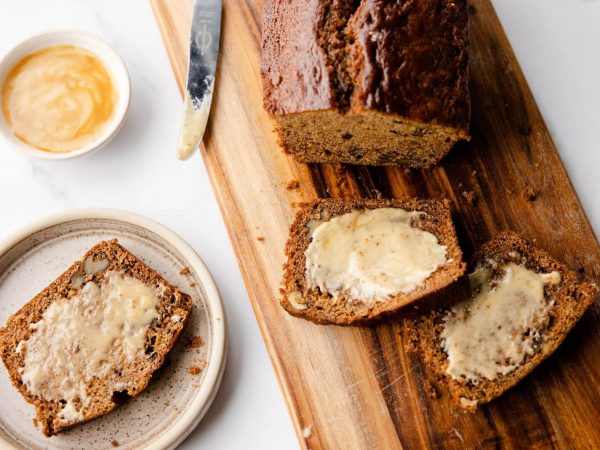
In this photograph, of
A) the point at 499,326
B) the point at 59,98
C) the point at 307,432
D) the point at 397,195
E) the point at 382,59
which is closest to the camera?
the point at 382,59

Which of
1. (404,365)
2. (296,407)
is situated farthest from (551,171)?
(296,407)

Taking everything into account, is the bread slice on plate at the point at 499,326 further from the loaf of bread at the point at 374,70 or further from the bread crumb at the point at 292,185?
the bread crumb at the point at 292,185

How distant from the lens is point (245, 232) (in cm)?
353

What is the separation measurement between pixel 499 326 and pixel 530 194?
30.2 inches

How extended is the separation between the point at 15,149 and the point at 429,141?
2.18m

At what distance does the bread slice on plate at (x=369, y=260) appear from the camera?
10.2 ft

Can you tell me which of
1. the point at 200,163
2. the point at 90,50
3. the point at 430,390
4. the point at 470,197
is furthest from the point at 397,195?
the point at 90,50

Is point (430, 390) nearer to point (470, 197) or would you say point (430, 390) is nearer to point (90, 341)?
point (470, 197)

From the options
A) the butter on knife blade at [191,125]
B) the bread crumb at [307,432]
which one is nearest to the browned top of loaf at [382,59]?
the butter on knife blade at [191,125]

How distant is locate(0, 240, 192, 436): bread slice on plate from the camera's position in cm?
332

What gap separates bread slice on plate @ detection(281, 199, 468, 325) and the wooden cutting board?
186 millimetres

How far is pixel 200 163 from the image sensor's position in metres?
3.86

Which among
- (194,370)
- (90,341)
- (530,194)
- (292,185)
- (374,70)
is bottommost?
(194,370)

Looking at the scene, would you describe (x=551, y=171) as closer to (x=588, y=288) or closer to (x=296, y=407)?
(x=588, y=288)
